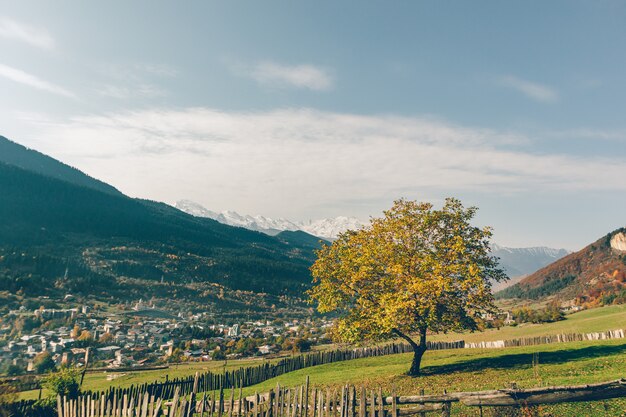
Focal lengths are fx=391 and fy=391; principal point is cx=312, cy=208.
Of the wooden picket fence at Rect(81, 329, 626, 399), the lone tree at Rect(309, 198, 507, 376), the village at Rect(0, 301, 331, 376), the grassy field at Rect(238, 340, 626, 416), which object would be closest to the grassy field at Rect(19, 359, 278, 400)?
the wooden picket fence at Rect(81, 329, 626, 399)

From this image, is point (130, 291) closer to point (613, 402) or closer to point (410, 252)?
point (410, 252)

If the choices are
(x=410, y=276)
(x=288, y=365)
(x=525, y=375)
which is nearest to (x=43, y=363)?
(x=288, y=365)

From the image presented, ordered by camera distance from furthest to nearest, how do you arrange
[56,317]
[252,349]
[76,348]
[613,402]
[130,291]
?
[130,291], [56,317], [76,348], [252,349], [613,402]

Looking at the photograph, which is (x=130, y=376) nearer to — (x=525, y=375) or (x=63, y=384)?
(x=63, y=384)

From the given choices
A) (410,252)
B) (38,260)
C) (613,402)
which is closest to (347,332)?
(410,252)

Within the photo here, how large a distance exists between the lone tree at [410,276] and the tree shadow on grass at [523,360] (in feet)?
12.9

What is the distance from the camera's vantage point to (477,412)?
1850 centimetres

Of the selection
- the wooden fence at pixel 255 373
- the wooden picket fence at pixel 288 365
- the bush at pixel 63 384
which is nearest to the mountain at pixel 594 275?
the wooden picket fence at pixel 288 365

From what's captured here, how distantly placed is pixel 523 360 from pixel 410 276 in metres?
14.5

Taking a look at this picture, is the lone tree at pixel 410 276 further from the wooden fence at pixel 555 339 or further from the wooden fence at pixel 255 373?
the wooden fence at pixel 555 339

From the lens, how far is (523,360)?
114 ft

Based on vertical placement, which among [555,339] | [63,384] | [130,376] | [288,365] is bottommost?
[130,376]

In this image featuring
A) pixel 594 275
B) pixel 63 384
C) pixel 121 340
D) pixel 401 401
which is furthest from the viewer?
pixel 594 275

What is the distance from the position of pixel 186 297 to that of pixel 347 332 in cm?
16392
